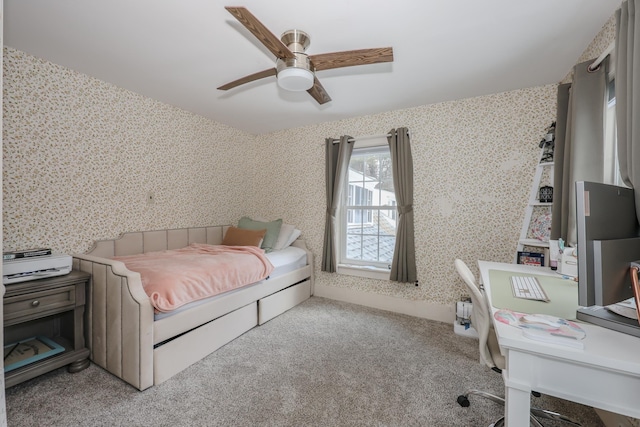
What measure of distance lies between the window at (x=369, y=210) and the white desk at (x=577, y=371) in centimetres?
236

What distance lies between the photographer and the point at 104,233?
8.39ft

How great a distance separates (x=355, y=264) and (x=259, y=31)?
9.10 feet

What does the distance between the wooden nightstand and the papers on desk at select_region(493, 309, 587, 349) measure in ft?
8.47

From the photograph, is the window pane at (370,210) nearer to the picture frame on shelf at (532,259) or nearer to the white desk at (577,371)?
the picture frame on shelf at (532,259)

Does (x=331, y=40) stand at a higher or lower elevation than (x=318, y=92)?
higher

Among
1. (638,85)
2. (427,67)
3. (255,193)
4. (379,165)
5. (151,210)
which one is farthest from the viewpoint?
(255,193)

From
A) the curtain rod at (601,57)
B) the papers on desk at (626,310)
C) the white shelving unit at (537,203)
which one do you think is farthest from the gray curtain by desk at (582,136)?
the papers on desk at (626,310)

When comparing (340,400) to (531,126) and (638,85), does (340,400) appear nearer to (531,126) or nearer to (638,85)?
(638,85)

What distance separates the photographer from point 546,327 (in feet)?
3.24

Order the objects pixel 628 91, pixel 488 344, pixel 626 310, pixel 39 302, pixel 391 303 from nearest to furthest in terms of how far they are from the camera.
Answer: pixel 626 310, pixel 628 91, pixel 488 344, pixel 39 302, pixel 391 303

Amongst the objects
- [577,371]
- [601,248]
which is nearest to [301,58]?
[601,248]

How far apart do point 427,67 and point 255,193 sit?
284cm

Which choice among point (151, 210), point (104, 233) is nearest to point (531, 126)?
point (151, 210)

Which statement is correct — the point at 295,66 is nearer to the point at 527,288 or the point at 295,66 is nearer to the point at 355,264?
the point at 527,288
